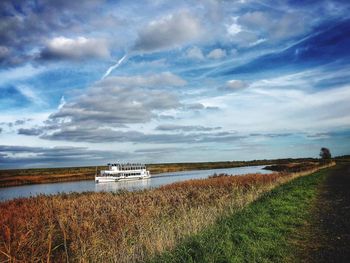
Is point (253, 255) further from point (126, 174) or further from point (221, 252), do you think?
point (126, 174)

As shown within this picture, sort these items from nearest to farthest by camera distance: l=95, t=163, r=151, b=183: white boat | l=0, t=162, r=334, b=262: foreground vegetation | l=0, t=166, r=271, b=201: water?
l=0, t=162, r=334, b=262: foreground vegetation
l=0, t=166, r=271, b=201: water
l=95, t=163, r=151, b=183: white boat

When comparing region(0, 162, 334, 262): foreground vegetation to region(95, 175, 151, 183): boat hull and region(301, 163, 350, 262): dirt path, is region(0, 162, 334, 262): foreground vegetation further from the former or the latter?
region(95, 175, 151, 183): boat hull

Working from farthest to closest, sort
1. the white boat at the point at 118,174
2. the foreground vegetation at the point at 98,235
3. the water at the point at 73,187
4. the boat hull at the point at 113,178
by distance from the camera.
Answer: the white boat at the point at 118,174
the boat hull at the point at 113,178
the water at the point at 73,187
the foreground vegetation at the point at 98,235

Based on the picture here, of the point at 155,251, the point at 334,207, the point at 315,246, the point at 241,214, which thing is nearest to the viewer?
the point at 315,246

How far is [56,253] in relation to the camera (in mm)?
8109

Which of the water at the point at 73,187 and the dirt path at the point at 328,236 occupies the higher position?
the dirt path at the point at 328,236

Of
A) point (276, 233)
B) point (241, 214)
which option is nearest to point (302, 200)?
point (241, 214)

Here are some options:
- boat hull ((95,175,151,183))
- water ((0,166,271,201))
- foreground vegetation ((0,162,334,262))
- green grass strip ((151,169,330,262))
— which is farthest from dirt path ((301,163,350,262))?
boat hull ((95,175,151,183))

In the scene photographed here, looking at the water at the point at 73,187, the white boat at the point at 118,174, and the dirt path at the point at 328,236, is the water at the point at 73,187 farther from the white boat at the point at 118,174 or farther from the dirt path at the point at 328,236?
the dirt path at the point at 328,236

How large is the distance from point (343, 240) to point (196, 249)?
12.9 feet

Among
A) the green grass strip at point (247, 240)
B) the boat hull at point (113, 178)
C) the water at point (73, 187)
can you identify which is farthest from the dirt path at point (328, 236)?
the boat hull at point (113, 178)

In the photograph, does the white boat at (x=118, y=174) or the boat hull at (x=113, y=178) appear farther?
the white boat at (x=118, y=174)

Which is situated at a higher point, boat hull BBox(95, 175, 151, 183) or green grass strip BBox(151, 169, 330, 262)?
green grass strip BBox(151, 169, 330, 262)

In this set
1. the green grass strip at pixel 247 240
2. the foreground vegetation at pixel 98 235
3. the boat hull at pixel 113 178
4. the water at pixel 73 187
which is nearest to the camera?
the foreground vegetation at pixel 98 235
